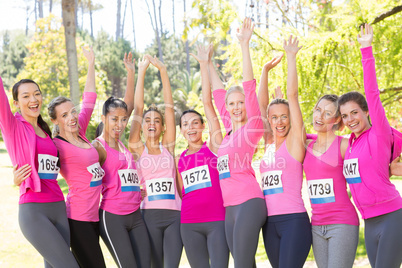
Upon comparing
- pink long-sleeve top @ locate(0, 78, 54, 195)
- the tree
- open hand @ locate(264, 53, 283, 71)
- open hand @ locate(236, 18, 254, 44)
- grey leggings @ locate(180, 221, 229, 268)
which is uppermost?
the tree

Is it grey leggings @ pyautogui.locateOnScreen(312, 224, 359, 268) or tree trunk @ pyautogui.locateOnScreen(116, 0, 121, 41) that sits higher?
tree trunk @ pyautogui.locateOnScreen(116, 0, 121, 41)

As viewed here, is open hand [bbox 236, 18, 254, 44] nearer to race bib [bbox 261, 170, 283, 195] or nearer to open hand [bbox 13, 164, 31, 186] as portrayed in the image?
race bib [bbox 261, 170, 283, 195]

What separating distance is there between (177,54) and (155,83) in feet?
25.5

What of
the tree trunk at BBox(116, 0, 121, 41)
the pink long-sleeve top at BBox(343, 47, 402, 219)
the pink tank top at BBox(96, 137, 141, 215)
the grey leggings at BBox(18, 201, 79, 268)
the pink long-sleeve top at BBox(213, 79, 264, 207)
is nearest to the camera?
the pink long-sleeve top at BBox(343, 47, 402, 219)

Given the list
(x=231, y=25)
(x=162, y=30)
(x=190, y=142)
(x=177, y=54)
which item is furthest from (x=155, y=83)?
(x=190, y=142)

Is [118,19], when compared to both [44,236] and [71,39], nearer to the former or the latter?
[71,39]

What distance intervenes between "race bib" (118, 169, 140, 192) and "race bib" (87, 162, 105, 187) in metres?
0.19

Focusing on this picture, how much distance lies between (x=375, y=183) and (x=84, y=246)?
2.39 m

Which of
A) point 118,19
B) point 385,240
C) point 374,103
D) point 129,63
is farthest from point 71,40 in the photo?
point 118,19

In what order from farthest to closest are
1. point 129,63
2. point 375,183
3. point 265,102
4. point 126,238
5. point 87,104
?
point 129,63
point 87,104
point 265,102
point 126,238
point 375,183

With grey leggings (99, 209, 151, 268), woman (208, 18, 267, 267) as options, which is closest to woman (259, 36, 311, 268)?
woman (208, 18, 267, 267)

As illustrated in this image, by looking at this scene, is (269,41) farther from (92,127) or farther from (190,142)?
(92,127)

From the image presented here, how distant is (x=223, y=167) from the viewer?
3.81 m

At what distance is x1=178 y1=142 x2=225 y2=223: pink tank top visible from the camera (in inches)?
151
